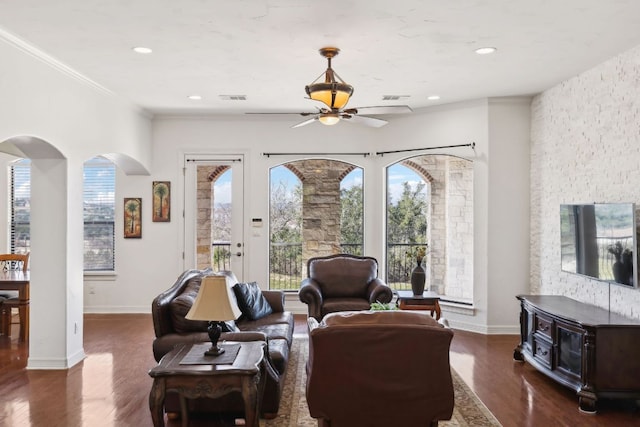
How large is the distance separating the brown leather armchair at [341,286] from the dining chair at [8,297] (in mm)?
3431

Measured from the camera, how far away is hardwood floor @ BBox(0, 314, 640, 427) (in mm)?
3746

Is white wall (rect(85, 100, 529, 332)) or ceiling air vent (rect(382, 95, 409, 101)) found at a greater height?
ceiling air vent (rect(382, 95, 409, 101))

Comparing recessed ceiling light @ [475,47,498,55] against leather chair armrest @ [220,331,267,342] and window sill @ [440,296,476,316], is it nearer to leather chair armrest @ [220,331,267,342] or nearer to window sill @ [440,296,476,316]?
leather chair armrest @ [220,331,267,342]

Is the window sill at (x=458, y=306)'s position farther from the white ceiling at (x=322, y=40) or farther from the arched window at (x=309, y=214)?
the white ceiling at (x=322, y=40)

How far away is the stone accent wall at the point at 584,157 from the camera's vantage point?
448cm

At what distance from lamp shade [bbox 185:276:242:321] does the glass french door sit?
4.42 meters

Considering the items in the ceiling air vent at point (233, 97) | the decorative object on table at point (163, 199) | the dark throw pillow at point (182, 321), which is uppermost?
the ceiling air vent at point (233, 97)

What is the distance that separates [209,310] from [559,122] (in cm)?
452

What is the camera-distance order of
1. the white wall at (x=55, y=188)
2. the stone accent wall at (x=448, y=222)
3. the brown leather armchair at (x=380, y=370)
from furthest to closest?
the stone accent wall at (x=448, y=222) < the white wall at (x=55, y=188) < the brown leather armchair at (x=380, y=370)

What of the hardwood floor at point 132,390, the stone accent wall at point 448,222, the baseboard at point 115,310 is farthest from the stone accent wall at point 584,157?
the baseboard at point 115,310

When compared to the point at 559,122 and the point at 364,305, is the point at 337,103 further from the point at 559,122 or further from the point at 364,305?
the point at 559,122

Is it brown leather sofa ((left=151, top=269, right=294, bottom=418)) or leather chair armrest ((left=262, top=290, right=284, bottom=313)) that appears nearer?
brown leather sofa ((left=151, top=269, right=294, bottom=418))

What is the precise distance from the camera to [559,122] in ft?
18.7

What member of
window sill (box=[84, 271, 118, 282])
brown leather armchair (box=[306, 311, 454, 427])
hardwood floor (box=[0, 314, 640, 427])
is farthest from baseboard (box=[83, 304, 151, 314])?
brown leather armchair (box=[306, 311, 454, 427])
